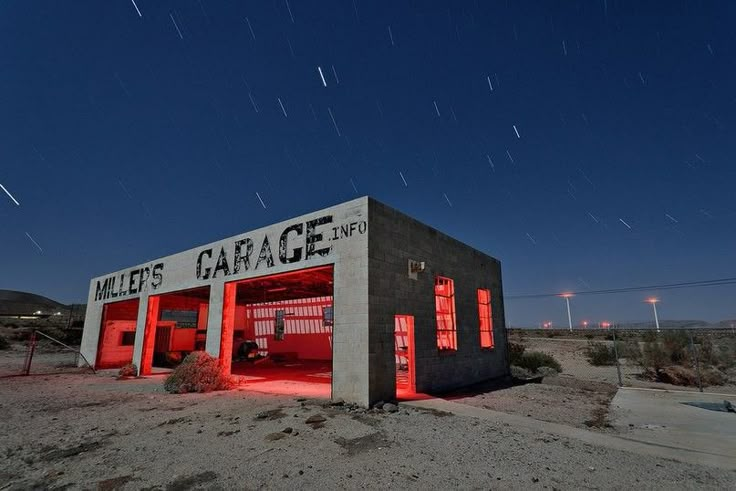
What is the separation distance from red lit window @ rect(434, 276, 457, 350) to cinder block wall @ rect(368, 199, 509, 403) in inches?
11.8

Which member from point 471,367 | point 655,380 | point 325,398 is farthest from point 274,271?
point 655,380

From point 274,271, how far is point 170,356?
48.4 ft

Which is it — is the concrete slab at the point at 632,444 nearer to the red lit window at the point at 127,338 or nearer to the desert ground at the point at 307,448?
the desert ground at the point at 307,448

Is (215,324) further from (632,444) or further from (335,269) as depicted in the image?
(632,444)

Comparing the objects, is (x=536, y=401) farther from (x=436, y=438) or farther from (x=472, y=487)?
(x=472, y=487)

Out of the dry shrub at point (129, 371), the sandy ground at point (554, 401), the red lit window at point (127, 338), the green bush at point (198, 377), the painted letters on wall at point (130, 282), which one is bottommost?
the sandy ground at point (554, 401)

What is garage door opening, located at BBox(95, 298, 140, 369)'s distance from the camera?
21.8 meters

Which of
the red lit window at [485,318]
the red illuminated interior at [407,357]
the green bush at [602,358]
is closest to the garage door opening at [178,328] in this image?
the red illuminated interior at [407,357]

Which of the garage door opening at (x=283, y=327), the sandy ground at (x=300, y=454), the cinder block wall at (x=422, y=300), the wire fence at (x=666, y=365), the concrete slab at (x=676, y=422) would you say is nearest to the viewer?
the sandy ground at (x=300, y=454)

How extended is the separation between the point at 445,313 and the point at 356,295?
5.16 metres

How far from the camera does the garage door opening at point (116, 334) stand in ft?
71.4

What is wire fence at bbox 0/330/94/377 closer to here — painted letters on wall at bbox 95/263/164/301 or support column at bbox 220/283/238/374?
painted letters on wall at bbox 95/263/164/301

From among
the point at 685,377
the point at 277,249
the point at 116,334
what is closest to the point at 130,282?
the point at 116,334

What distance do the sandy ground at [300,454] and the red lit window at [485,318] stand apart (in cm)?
781
